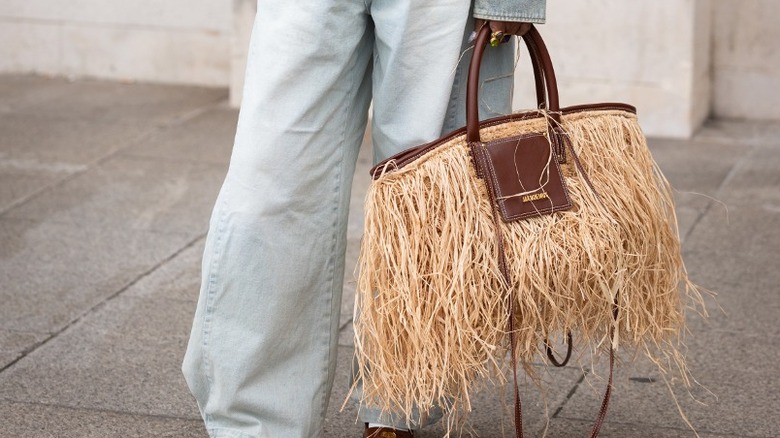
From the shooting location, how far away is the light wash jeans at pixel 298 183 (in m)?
2.49

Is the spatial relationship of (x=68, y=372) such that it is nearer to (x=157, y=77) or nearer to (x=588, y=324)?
(x=588, y=324)

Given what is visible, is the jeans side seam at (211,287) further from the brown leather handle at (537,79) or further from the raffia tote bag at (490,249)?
the brown leather handle at (537,79)

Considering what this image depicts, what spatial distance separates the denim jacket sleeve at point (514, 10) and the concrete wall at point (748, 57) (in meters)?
4.37

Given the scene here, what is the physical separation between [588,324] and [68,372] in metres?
1.68

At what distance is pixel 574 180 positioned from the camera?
2508 millimetres

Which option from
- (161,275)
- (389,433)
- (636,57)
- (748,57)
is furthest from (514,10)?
(748,57)

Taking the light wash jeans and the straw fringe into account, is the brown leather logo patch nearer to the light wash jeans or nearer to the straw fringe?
the straw fringe

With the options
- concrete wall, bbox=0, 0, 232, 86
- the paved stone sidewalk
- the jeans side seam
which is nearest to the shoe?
the paved stone sidewalk

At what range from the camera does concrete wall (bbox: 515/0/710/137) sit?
6.15 meters

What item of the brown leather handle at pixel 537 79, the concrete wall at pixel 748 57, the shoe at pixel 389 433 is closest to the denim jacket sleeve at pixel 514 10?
the brown leather handle at pixel 537 79

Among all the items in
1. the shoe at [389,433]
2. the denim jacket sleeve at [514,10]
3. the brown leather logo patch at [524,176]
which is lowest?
the shoe at [389,433]

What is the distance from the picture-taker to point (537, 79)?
8.68 feet

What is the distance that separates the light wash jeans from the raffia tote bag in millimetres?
158

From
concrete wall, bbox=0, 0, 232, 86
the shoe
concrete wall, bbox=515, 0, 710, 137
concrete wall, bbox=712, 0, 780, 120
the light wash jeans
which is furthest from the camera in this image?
concrete wall, bbox=0, 0, 232, 86
